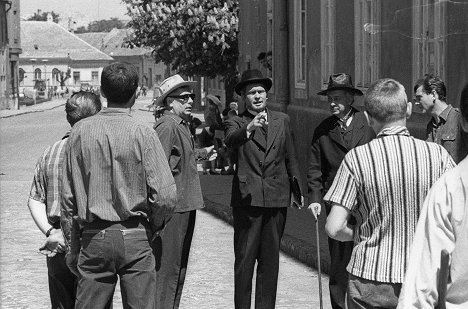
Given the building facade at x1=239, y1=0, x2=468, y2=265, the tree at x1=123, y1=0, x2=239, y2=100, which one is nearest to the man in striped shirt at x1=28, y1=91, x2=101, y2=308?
the building facade at x1=239, y1=0, x2=468, y2=265

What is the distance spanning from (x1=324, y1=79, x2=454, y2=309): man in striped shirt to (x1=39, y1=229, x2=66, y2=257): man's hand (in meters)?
2.06

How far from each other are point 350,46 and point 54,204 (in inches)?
381

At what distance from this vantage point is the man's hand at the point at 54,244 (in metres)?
6.51

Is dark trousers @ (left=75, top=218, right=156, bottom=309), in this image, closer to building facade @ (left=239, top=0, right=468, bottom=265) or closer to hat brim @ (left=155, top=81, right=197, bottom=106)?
hat brim @ (left=155, top=81, right=197, bottom=106)

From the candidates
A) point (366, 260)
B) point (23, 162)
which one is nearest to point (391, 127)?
point (366, 260)

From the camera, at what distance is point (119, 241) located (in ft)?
18.8

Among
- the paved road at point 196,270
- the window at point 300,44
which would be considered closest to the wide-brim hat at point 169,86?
the paved road at point 196,270

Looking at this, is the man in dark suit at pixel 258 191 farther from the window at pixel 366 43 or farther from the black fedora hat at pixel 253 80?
the window at pixel 366 43

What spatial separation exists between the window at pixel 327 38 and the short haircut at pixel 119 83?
11056 millimetres

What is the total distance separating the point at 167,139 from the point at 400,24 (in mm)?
5902

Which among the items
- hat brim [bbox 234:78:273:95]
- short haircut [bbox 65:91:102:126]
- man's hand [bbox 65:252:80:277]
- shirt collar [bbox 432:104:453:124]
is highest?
hat brim [bbox 234:78:273:95]

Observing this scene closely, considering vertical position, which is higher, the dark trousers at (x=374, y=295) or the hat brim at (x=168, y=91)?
the hat brim at (x=168, y=91)

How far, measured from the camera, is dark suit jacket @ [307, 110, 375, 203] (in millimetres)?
8430

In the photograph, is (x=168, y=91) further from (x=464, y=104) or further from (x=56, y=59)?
(x=56, y=59)
